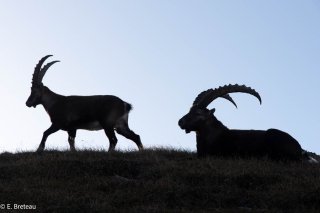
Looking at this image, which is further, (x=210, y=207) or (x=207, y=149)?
(x=207, y=149)

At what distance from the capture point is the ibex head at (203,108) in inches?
646

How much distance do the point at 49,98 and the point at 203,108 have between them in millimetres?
5450

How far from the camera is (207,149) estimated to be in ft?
52.6

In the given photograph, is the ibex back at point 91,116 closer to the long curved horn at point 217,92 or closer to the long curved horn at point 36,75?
the long curved horn at point 36,75

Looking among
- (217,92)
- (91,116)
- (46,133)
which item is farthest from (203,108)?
(46,133)

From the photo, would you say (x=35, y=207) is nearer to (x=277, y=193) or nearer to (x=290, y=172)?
(x=277, y=193)

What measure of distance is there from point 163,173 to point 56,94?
8154 millimetres

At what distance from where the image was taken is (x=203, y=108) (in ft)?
54.6

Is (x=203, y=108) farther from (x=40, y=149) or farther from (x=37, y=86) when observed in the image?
(x=37, y=86)

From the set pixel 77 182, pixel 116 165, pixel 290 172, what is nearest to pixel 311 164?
pixel 290 172

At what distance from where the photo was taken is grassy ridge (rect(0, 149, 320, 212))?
10.7 meters

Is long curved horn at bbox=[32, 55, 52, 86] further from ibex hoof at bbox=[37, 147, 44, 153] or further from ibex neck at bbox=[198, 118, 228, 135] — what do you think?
ibex neck at bbox=[198, 118, 228, 135]

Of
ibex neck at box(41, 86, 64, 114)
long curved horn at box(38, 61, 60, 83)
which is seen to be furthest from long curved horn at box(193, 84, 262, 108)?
long curved horn at box(38, 61, 60, 83)

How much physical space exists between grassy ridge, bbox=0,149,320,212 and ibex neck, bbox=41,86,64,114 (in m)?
4.98
